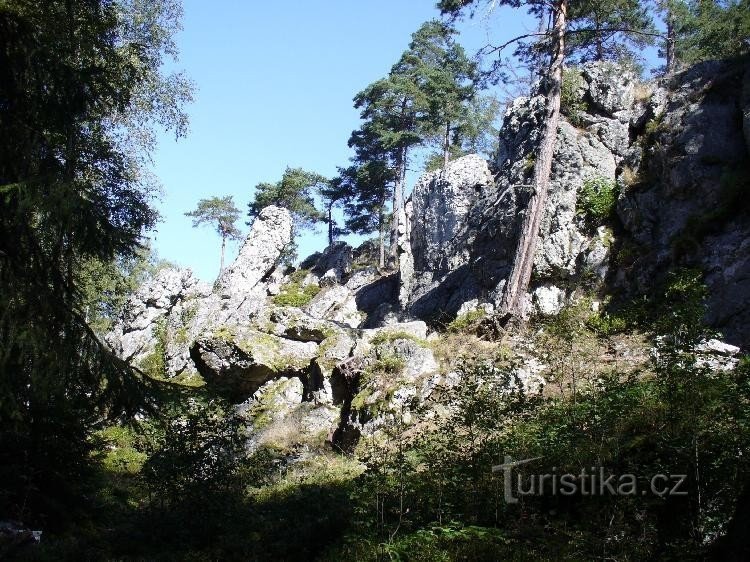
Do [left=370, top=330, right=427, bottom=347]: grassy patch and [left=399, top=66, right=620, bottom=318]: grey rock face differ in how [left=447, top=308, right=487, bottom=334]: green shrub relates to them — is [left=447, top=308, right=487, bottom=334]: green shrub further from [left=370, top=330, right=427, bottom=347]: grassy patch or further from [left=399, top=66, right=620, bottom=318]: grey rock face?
[left=370, top=330, right=427, bottom=347]: grassy patch

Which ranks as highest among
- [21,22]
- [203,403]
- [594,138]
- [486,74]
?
[486,74]

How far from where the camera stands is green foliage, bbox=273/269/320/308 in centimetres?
3162

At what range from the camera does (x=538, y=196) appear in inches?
557

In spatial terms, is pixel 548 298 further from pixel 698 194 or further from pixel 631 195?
pixel 698 194

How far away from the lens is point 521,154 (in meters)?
17.4

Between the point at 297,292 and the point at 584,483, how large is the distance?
92.8 feet

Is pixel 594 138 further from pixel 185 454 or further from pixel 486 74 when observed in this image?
pixel 185 454

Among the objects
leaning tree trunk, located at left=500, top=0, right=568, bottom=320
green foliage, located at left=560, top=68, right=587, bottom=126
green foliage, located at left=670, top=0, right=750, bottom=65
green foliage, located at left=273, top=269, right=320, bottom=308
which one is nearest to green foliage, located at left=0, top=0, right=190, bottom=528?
leaning tree trunk, located at left=500, top=0, right=568, bottom=320

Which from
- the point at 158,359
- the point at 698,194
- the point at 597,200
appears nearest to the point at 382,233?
the point at 158,359

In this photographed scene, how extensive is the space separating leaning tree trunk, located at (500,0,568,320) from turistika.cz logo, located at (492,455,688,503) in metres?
7.69

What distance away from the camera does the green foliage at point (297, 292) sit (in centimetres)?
3162

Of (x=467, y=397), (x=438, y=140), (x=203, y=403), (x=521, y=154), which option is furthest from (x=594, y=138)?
(x=438, y=140)

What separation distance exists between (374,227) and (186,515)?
32.0 m

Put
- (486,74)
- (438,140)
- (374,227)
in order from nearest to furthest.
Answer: (486,74)
(438,140)
(374,227)
